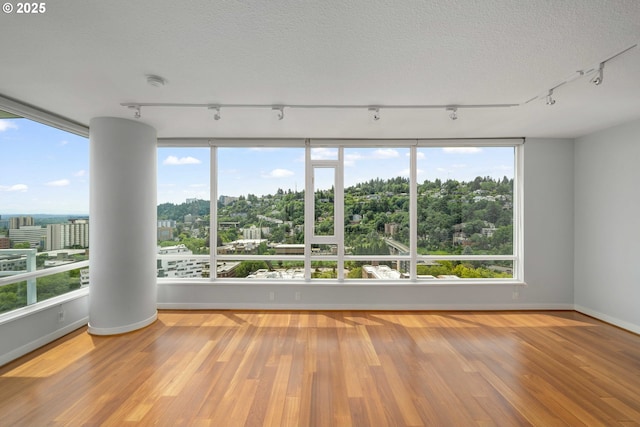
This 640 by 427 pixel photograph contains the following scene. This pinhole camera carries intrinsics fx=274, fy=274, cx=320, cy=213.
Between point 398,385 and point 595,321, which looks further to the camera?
point 595,321

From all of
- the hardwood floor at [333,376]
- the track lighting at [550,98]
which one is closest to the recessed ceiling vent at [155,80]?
the hardwood floor at [333,376]

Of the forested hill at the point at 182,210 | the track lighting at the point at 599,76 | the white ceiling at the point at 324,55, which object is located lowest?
the forested hill at the point at 182,210

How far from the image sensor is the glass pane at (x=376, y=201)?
452cm

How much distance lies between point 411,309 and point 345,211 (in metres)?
1.86

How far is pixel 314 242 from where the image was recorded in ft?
14.6

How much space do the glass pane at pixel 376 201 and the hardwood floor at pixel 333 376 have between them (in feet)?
4.11

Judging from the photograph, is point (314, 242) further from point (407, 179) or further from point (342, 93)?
point (342, 93)

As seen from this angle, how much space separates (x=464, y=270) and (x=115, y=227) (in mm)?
5108

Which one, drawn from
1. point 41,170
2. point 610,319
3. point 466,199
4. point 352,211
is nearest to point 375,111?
point 352,211

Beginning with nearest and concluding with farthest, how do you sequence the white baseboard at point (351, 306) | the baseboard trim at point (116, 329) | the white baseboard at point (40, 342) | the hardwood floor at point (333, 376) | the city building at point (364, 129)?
the city building at point (364, 129) < the hardwood floor at point (333, 376) < the white baseboard at point (40, 342) < the baseboard trim at point (116, 329) < the white baseboard at point (351, 306)

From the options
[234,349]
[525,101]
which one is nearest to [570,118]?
[525,101]

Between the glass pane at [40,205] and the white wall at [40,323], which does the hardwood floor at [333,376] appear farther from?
the glass pane at [40,205]

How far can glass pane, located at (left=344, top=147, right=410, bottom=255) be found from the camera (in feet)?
14.8

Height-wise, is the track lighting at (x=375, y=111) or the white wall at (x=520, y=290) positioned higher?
the track lighting at (x=375, y=111)
